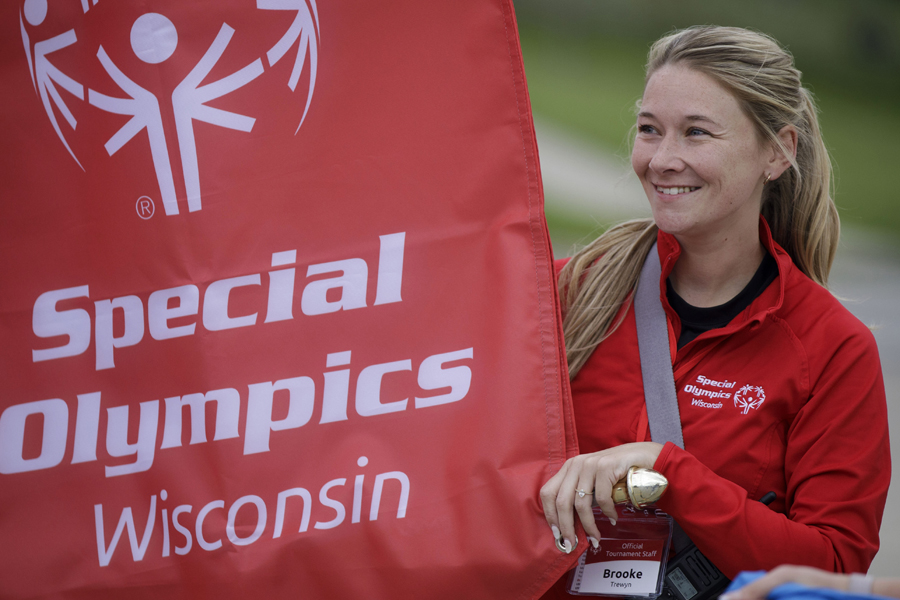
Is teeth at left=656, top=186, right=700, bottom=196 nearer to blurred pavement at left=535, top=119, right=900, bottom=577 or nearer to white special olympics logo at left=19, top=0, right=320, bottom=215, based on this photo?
white special olympics logo at left=19, top=0, right=320, bottom=215

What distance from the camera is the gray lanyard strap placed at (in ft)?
5.33

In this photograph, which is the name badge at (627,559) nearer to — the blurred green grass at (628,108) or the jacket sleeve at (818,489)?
the jacket sleeve at (818,489)

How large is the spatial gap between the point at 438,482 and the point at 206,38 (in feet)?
3.28

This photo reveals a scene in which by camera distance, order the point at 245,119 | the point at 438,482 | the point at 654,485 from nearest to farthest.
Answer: the point at 654,485 < the point at 438,482 < the point at 245,119

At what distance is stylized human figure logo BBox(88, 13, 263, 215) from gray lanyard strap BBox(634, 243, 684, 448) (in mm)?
916

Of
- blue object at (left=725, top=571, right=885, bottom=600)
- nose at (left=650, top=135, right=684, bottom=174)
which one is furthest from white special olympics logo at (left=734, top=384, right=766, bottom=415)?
blue object at (left=725, top=571, right=885, bottom=600)

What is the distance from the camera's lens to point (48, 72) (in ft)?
5.51

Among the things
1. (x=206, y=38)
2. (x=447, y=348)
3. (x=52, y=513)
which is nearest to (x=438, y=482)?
(x=447, y=348)

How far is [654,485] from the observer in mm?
1402

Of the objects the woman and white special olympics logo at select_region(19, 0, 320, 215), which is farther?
white special olympics logo at select_region(19, 0, 320, 215)

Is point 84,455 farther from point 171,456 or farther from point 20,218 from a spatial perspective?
point 20,218

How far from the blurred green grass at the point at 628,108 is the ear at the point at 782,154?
11.0ft

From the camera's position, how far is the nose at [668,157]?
1.64m

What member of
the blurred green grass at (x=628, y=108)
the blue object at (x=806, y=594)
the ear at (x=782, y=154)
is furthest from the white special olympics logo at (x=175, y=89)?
the blurred green grass at (x=628, y=108)
